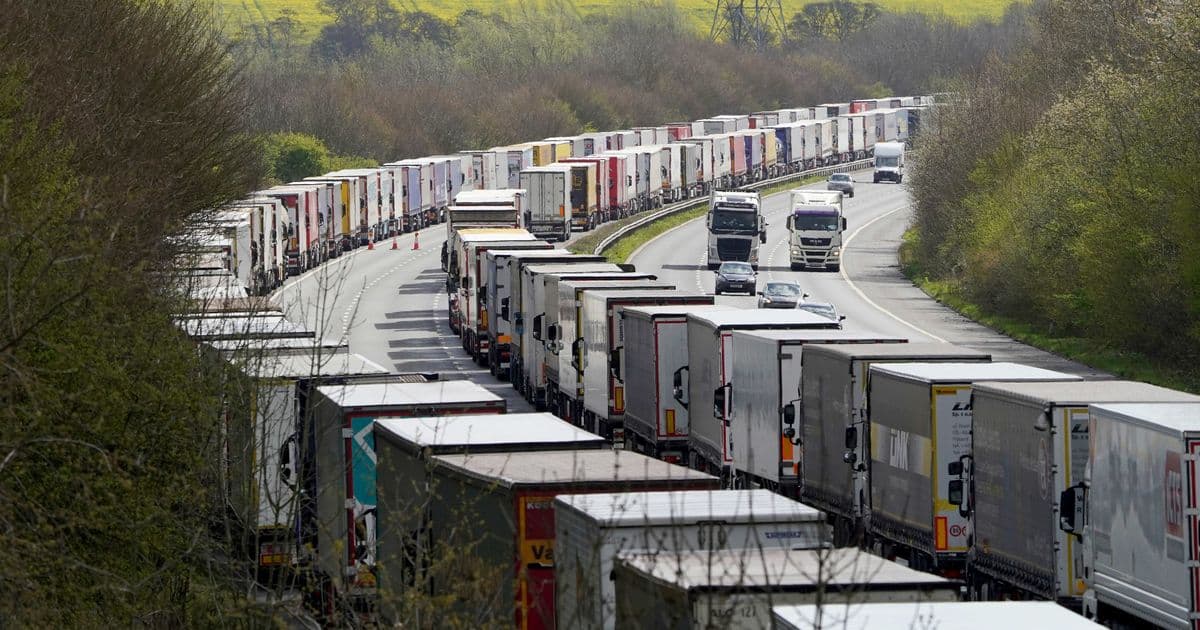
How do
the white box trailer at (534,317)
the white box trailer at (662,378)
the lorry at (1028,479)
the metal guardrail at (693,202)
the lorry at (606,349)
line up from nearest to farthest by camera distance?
the lorry at (1028,479) → the white box trailer at (662,378) → the lorry at (606,349) → the white box trailer at (534,317) → the metal guardrail at (693,202)

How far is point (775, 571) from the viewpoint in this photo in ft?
42.8

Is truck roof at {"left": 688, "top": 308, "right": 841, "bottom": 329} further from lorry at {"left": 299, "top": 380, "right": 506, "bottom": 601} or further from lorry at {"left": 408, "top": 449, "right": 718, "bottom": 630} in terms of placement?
lorry at {"left": 408, "top": 449, "right": 718, "bottom": 630}

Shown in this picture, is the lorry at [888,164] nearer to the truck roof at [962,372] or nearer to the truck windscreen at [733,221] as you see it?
the truck windscreen at [733,221]

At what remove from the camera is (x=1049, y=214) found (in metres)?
61.6

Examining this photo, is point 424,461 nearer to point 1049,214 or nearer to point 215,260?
point 215,260

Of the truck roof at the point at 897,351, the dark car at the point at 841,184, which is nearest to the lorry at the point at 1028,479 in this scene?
the truck roof at the point at 897,351

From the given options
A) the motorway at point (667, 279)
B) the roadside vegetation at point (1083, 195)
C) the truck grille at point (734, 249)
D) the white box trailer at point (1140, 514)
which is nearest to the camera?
the white box trailer at point (1140, 514)

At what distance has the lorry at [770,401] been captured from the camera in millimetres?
27359

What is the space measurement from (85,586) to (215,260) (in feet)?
97.8

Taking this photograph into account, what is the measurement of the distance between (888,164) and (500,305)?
81.7 metres

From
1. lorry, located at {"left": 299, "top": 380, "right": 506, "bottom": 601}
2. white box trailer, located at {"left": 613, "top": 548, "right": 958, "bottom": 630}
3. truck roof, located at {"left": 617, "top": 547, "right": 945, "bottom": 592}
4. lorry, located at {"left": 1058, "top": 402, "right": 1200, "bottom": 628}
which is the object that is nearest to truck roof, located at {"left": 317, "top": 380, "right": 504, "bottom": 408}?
lorry, located at {"left": 299, "top": 380, "right": 506, "bottom": 601}

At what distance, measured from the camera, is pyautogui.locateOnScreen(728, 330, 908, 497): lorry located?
89.8 ft

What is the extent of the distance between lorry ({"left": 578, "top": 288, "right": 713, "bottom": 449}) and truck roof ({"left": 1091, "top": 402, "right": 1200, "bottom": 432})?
14304 millimetres

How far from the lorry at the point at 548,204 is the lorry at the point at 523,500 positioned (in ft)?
237
